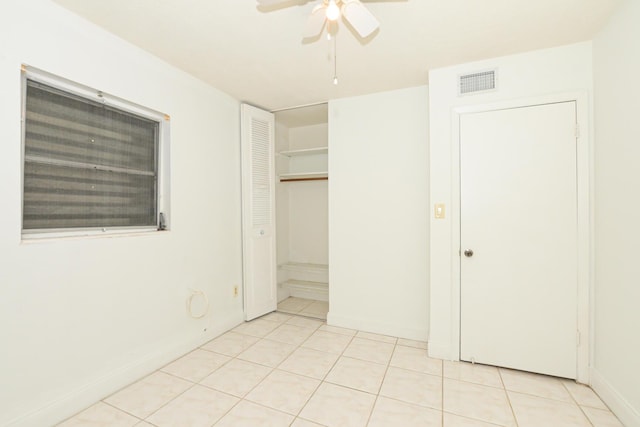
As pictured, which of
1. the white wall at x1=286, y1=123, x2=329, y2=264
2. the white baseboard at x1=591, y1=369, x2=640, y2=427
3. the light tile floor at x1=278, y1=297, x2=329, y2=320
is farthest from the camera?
the white wall at x1=286, y1=123, x2=329, y2=264

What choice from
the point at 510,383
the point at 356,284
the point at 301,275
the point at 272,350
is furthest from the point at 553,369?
the point at 301,275

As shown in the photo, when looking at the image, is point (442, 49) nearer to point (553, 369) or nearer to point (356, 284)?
point (356, 284)

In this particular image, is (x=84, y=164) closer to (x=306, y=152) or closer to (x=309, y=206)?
(x=306, y=152)

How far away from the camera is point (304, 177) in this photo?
158 inches

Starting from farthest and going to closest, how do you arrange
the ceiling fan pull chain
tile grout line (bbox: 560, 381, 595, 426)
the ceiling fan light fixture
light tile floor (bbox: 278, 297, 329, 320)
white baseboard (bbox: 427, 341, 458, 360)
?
light tile floor (bbox: 278, 297, 329, 320), white baseboard (bbox: 427, 341, 458, 360), the ceiling fan pull chain, tile grout line (bbox: 560, 381, 595, 426), the ceiling fan light fixture

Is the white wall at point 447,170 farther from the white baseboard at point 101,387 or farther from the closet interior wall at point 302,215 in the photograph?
the white baseboard at point 101,387

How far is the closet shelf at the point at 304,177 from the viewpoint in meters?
3.81

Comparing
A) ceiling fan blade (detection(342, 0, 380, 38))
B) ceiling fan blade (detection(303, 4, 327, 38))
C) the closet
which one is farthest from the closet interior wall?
ceiling fan blade (detection(342, 0, 380, 38))

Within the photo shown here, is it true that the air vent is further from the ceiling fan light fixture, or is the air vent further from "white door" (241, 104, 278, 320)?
"white door" (241, 104, 278, 320)

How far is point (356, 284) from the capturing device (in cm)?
313

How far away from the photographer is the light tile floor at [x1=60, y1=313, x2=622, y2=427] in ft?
5.70

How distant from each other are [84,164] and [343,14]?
1970 millimetres

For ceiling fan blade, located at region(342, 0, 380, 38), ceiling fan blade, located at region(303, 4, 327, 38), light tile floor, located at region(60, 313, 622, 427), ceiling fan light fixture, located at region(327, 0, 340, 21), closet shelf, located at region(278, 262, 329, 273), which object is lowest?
light tile floor, located at region(60, 313, 622, 427)

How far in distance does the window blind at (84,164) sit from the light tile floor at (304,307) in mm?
2102
